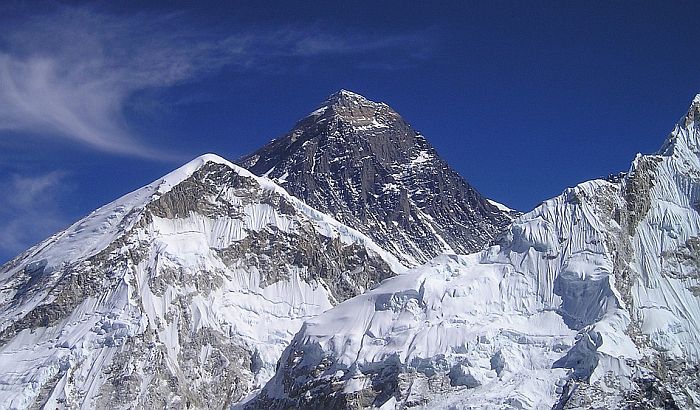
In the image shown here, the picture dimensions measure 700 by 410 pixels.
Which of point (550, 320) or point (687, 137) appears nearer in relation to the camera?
point (550, 320)

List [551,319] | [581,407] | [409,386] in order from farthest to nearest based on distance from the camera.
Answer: [551,319]
[409,386]
[581,407]

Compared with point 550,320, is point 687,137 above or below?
above

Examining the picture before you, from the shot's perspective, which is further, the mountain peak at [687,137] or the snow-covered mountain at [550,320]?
the mountain peak at [687,137]

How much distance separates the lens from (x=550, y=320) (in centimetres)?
15912

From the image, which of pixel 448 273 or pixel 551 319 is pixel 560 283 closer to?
pixel 551 319

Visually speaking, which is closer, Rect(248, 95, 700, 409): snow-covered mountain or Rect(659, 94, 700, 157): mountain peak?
Rect(248, 95, 700, 409): snow-covered mountain

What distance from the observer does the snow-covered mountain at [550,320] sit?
5709 inches

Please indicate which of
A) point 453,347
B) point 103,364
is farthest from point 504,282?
point 103,364

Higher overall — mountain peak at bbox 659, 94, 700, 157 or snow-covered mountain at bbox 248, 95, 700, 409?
mountain peak at bbox 659, 94, 700, 157

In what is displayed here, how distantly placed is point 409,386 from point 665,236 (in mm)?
47474

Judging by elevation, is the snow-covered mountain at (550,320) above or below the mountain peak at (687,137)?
below

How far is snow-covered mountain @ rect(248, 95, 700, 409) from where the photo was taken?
476 ft

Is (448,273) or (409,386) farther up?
(448,273)

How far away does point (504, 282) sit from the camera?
16738cm
